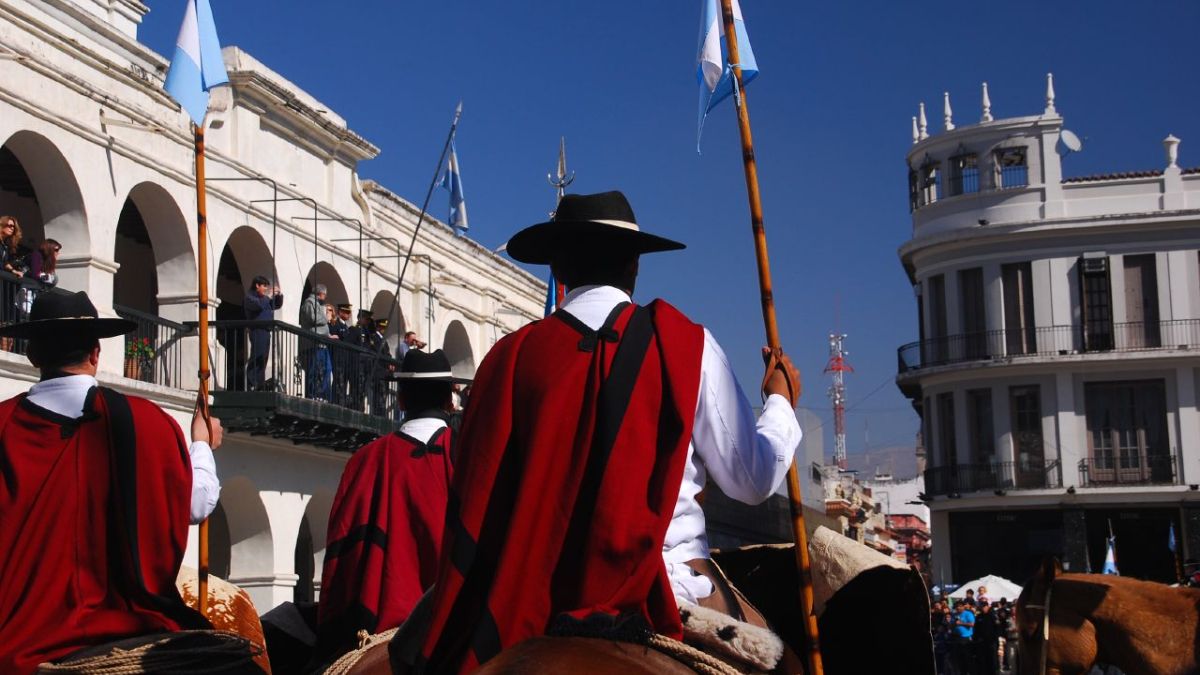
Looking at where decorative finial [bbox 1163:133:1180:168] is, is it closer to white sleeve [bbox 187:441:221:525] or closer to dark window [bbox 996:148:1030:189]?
dark window [bbox 996:148:1030:189]

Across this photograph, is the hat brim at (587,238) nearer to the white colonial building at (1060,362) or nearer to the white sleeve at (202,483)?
the white sleeve at (202,483)

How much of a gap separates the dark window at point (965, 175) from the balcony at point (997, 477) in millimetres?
7195

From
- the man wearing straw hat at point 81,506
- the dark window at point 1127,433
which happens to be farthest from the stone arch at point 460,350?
the man wearing straw hat at point 81,506

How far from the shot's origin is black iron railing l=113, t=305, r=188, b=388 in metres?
18.0

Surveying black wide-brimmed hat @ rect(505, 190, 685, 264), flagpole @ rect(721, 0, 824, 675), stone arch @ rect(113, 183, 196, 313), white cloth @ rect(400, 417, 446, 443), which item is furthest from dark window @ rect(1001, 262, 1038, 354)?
black wide-brimmed hat @ rect(505, 190, 685, 264)

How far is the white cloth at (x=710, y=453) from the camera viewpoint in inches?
153

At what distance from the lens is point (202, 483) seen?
5.46 meters

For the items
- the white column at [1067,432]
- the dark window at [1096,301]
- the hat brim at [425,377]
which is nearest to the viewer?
the hat brim at [425,377]

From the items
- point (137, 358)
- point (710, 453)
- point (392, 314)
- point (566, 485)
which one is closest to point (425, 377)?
point (710, 453)

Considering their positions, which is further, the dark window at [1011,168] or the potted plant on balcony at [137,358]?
the dark window at [1011,168]

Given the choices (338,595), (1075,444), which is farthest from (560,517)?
(1075,444)

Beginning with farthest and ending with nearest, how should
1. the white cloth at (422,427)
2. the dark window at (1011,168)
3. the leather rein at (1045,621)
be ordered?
the dark window at (1011,168), the leather rein at (1045,621), the white cloth at (422,427)

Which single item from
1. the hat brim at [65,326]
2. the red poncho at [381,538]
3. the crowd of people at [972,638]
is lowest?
the crowd of people at [972,638]

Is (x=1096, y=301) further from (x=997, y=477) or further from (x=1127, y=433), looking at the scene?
(x=997, y=477)
